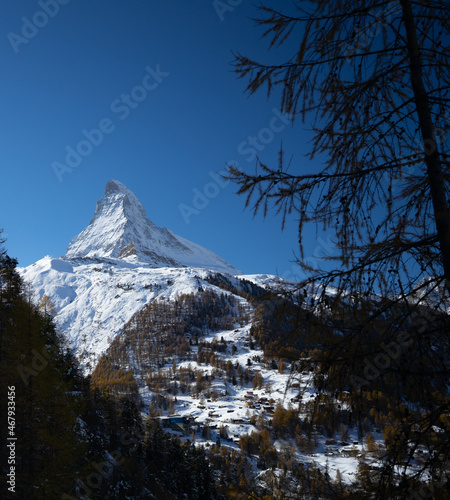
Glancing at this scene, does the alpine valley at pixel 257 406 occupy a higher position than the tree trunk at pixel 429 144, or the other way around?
the tree trunk at pixel 429 144

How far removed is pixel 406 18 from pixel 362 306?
3.07 meters

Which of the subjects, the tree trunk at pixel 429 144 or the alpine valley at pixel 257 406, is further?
the alpine valley at pixel 257 406

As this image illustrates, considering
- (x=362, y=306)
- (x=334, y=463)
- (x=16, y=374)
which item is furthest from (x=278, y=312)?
(x=334, y=463)

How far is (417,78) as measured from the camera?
326cm

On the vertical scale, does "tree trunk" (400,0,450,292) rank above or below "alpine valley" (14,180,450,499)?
above

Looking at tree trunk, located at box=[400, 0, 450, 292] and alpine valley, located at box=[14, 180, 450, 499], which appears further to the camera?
alpine valley, located at box=[14, 180, 450, 499]

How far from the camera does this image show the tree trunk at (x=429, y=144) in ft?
9.53

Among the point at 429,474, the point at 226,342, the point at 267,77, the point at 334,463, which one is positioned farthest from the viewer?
the point at 226,342

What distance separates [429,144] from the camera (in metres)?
3.13

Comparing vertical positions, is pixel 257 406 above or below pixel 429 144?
below

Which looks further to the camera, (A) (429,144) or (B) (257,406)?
(B) (257,406)

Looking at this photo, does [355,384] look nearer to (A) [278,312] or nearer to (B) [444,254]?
(A) [278,312]

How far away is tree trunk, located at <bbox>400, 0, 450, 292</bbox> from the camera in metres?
2.91

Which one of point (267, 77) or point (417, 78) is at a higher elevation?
point (267, 77)
